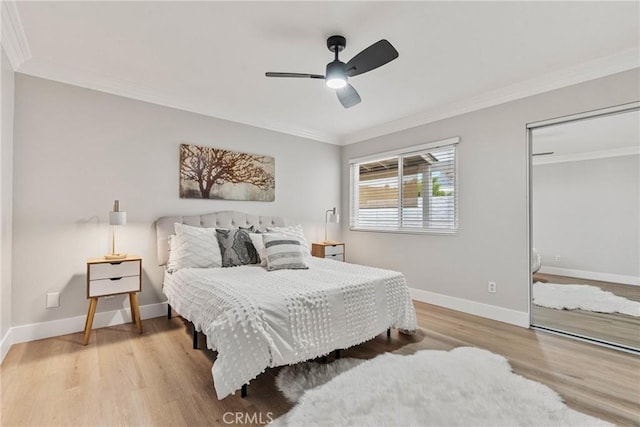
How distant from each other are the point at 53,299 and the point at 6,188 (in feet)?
3.52

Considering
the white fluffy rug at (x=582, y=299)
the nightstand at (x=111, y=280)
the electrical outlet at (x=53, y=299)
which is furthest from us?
the white fluffy rug at (x=582, y=299)

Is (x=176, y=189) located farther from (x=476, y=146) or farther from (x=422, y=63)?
(x=476, y=146)

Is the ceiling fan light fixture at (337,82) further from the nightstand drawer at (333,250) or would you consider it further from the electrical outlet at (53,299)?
the electrical outlet at (53,299)

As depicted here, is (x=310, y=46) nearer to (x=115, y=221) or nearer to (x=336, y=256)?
(x=115, y=221)

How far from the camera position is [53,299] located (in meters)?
2.81

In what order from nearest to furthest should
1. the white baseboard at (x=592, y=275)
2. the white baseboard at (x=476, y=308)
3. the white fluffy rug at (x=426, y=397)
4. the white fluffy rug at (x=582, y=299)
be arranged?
the white fluffy rug at (x=426, y=397)
the white baseboard at (x=476, y=308)
the white fluffy rug at (x=582, y=299)
the white baseboard at (x=592, y=275)

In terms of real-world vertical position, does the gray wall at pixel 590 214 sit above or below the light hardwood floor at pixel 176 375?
above

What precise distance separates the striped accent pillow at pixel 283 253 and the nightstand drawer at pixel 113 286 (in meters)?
1.26

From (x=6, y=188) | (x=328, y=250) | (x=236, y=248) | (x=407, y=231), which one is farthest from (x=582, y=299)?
(x=6, y=188)

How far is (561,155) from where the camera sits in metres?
4.16

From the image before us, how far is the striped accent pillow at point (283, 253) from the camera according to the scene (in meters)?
2.98

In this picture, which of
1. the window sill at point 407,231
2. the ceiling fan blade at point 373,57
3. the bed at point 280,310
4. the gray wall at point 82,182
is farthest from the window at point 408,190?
the gray wall at point 82,182

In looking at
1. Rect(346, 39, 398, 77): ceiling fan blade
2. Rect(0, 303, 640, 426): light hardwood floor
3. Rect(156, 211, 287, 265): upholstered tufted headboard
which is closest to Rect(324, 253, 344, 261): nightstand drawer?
Rect(156, 211, 287, 265): upholstered tufted headboard

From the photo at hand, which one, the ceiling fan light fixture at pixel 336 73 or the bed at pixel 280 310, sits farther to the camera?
the ceiling fan light fixture at pixel 336 73
